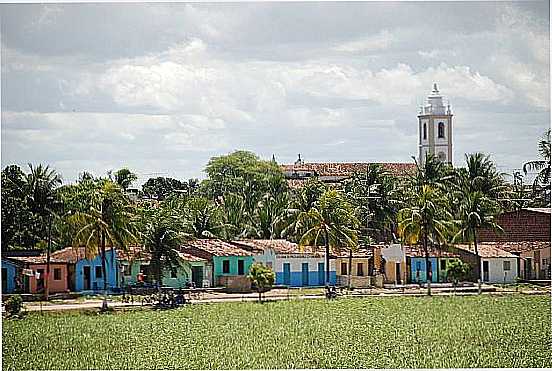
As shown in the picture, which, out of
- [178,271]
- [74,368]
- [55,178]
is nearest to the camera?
[74,368]

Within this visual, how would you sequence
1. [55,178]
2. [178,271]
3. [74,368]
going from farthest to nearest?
[178,271], [55,178], [74,368]

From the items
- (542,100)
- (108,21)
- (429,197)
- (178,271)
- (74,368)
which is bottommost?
(74,368)

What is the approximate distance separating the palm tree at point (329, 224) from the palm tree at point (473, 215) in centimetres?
78

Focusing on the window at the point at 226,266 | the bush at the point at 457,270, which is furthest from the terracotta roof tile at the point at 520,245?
the window at the point at 226,266

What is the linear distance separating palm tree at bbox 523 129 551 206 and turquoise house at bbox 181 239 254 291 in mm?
2067

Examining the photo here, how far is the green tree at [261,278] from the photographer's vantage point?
812 centimetres

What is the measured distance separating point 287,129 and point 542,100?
1725mm

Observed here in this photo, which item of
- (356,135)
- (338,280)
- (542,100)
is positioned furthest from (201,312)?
(542,100)

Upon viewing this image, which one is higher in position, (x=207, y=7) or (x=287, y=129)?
(x=207, y=7)

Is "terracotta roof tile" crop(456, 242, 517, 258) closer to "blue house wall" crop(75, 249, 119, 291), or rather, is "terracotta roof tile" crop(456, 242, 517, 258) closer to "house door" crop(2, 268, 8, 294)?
"blue house wall" crop(75, 249, 119, 291)

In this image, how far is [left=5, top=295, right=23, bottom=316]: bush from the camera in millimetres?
7542

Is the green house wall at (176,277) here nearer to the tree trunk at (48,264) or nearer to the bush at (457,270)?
the tree trunk at (48,264)

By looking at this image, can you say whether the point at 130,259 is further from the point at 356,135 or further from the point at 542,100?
the point at 542,100

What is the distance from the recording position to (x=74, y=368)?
7.11 m
